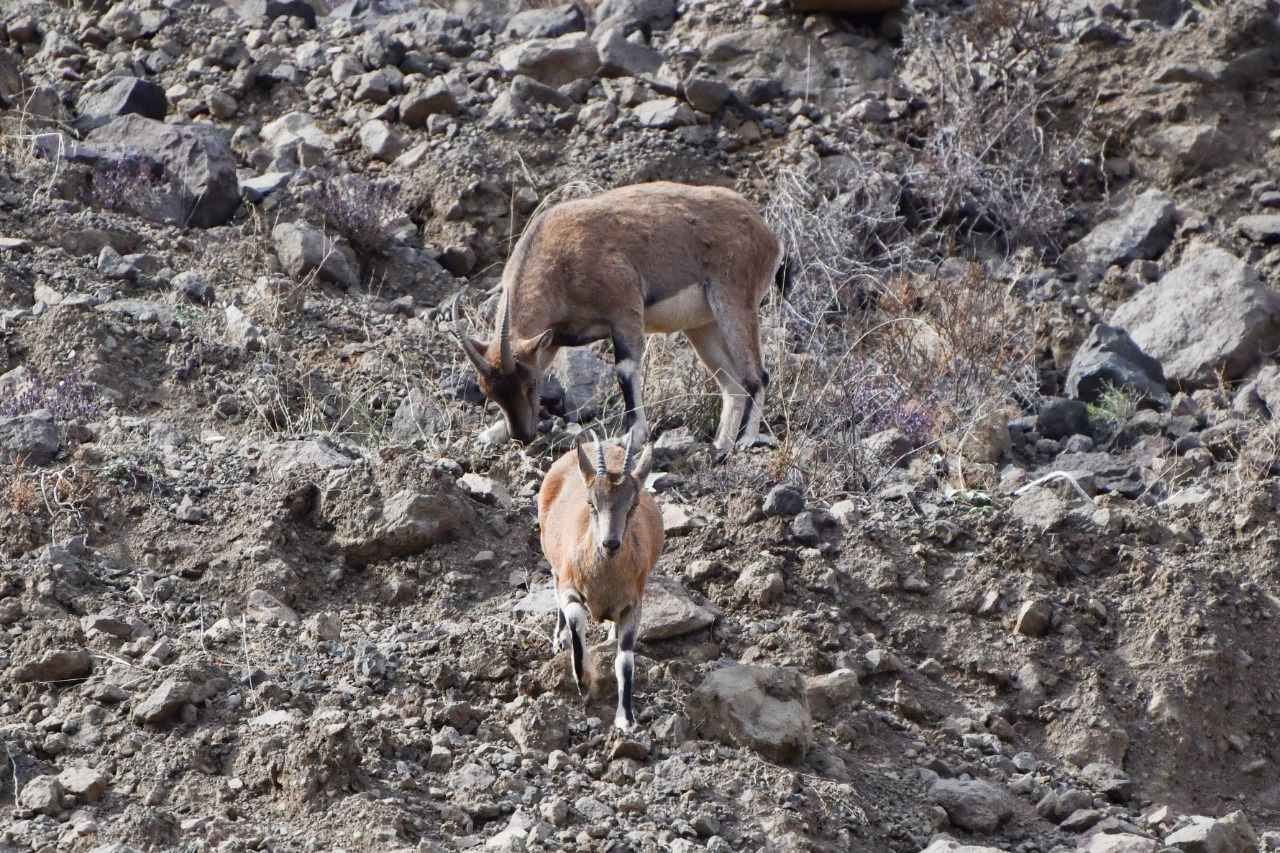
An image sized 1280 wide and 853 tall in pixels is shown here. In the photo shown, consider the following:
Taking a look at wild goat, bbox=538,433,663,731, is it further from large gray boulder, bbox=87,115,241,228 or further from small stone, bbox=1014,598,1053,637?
large gray boulder, bbox=87,115,241,228

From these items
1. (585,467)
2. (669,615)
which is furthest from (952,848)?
(585,467)

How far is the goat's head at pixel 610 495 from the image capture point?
7.90 meters

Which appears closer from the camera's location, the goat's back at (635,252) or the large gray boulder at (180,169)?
the goat's back at (635,252)

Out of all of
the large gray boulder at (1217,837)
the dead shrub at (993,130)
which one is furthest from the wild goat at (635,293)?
the large gray boulder at (1217,837)

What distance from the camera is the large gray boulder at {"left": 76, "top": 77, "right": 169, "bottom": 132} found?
1603 centimetres

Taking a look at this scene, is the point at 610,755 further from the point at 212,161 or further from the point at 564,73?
the point at 564,73

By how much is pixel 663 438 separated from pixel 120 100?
719 cm

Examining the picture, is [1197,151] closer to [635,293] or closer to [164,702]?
[635,293]

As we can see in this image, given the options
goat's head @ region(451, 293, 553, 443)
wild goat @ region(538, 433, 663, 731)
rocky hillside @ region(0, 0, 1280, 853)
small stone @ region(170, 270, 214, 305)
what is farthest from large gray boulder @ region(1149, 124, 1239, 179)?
wild goat @ region(538, 433, 663, 731)

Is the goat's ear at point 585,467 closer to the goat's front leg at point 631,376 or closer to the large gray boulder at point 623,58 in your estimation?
the goat's front leg at point 631,376

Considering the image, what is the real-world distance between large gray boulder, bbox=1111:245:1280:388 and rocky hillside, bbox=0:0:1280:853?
0.03 meters

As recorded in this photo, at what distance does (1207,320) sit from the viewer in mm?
14258

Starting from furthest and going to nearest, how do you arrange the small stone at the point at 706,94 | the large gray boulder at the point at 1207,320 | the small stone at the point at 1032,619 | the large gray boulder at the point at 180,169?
the small stone at the point at 706,94 → the large gray boulder at the point at 180,169 → the large gray boulder at the point at 1207,320 → the small stone at the point at 1032,619

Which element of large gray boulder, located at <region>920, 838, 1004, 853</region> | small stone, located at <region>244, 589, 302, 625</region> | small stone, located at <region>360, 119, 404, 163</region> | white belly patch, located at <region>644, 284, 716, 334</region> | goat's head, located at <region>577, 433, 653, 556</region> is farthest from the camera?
small stone, located at <region>360, 119, 404, 163</region>
